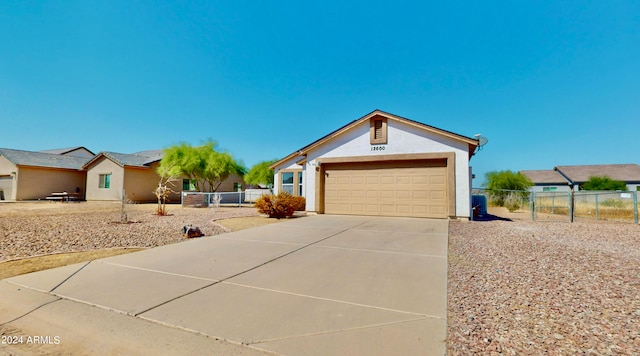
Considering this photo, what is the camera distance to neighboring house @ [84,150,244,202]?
24.1 meters

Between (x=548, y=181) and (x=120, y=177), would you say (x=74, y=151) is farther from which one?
(x=548, y=181)

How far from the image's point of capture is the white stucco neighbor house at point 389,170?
11.6m

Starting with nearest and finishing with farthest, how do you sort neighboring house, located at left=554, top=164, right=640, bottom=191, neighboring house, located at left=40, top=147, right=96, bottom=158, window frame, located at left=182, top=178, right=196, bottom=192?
1. window frame, located at left=182, top=178, right=196, bottom=192
2. neighboring house, located at left=40, top=147, right=96, bottom=158
3. neighboring house, located at left=554, top=164, right=640, bottom=191

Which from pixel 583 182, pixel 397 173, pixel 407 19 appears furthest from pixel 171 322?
pixel 583 182

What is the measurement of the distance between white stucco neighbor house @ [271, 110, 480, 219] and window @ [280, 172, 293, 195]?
18.7ft

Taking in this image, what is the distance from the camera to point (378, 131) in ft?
42.8

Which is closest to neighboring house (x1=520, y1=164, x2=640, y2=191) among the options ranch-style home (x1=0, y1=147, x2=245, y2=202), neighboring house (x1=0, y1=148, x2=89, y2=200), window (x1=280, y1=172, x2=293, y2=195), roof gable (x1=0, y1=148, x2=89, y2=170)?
window (x1=280, y1=172, x2=293, y2=195)

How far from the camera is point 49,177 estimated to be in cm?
2509

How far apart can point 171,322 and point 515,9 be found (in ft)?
55.7

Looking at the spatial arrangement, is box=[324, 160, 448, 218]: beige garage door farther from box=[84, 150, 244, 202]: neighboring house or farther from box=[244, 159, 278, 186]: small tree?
box=[244, 159, 278, 186]: small tree

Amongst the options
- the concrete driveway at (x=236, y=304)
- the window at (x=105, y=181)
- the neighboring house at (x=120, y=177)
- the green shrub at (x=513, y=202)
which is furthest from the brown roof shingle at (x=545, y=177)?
the window at (x=105, y=181)

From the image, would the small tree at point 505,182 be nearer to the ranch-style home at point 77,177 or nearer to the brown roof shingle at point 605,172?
the brown roof shingle at point 605,172

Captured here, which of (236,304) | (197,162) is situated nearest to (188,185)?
(197,162)

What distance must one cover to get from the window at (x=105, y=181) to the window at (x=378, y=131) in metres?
24.4
